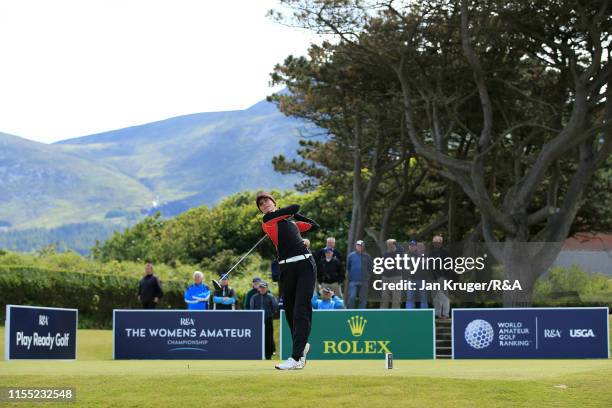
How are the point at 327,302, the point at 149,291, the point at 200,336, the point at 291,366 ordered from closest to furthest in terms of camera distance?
the point at 291,366
the point at 200,336
the point at 327,302
the point at 149,291

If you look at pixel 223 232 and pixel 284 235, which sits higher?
pixel 223 232

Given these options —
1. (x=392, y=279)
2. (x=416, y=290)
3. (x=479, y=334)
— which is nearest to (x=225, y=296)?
(x=392, y=279)

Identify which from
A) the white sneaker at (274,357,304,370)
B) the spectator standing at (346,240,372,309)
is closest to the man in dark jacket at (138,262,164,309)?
the spectator standing at (346,240,372,309)

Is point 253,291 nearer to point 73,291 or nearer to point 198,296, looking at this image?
point 198,296

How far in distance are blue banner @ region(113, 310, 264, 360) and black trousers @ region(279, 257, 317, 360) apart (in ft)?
40.7

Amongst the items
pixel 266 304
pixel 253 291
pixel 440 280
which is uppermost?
pixel 440 280

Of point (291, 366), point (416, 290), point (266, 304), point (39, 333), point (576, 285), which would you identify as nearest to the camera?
point (291, 366)

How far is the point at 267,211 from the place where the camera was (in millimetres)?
14297

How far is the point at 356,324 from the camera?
87.2 ft

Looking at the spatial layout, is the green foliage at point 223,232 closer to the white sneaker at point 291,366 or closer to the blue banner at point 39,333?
the blue banner at point 39,333

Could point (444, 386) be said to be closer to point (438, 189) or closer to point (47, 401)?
point (47, 401)

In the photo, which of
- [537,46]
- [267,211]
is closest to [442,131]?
[537,46]

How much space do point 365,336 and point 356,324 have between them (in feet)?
1.15

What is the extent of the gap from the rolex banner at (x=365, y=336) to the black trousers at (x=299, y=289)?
12.0 meters
